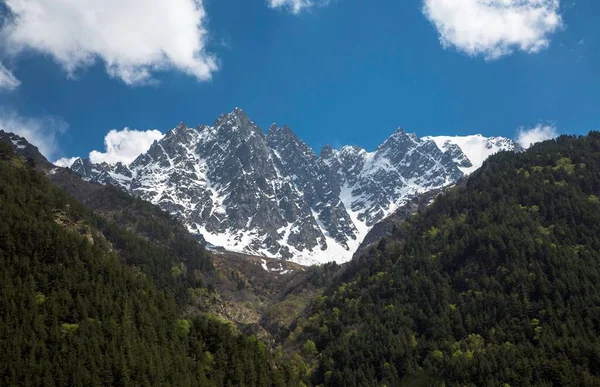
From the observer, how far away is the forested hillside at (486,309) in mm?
126169

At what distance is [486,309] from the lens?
498 feet

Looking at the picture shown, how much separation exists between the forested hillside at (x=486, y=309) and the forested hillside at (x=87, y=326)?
36.1m

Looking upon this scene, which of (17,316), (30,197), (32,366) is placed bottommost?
(32,366)

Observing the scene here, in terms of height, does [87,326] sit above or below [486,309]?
above

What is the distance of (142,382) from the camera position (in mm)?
96125

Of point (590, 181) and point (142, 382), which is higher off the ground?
point (590, 181)

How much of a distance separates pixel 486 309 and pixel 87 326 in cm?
10243

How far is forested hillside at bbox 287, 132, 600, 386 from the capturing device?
126169 millimetres

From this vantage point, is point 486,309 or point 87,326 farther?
point 486,309

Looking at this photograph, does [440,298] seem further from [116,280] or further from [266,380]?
[116,280]

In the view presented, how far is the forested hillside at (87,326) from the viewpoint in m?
94.4

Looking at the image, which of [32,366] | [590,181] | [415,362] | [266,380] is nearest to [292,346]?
[415,362]

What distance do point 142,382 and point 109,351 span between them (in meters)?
8.98

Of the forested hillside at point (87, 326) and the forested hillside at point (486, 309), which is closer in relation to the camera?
the forested hillside at point (87, 326)
